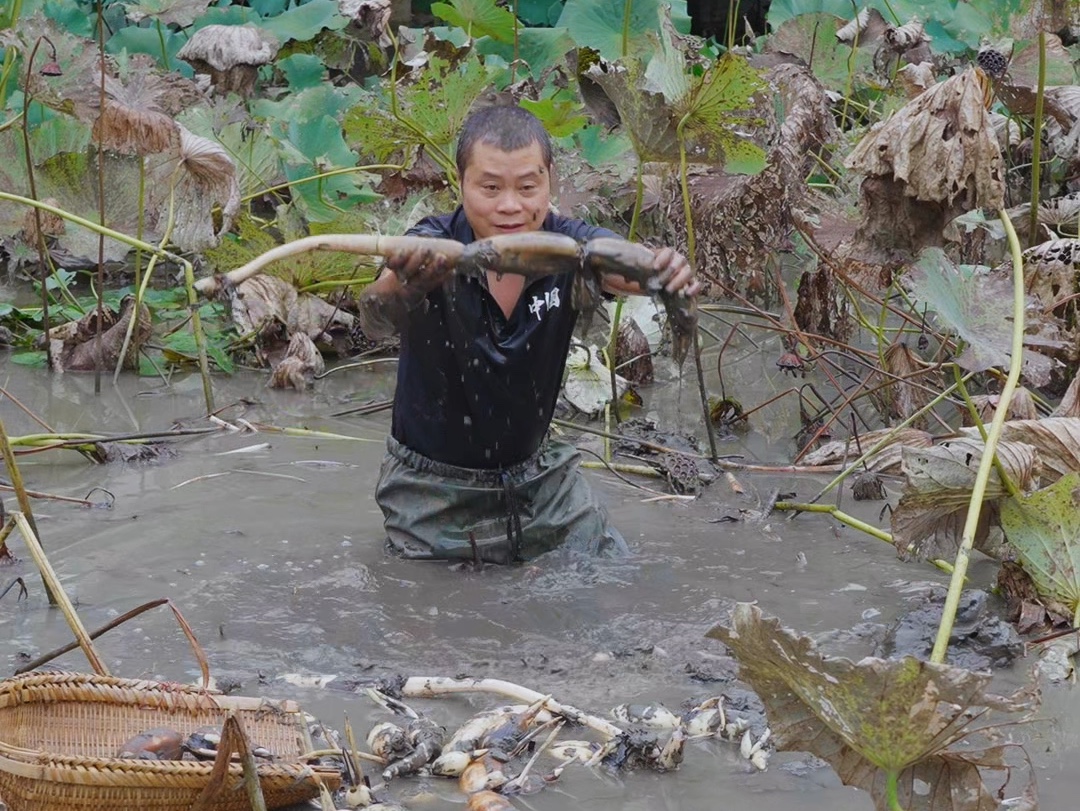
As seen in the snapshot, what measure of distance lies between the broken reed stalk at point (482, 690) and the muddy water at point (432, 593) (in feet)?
0.14

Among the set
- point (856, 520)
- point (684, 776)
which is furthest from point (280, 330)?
point (684, 776)

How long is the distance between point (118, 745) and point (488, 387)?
1580 mm

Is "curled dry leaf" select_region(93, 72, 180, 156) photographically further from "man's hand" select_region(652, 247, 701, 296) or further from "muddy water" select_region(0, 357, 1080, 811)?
"man's hand" select_region(652, 247, 701, 296)

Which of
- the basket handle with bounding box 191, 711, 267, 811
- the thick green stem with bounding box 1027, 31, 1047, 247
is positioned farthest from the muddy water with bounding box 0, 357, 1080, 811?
the thick green stem with bounding box 1027, 31, 1047, 247

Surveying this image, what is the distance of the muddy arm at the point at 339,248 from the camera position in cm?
298

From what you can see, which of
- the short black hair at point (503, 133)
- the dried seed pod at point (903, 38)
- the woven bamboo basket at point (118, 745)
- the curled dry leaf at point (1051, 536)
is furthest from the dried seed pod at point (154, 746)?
the dried seed pod at point (903, 38)

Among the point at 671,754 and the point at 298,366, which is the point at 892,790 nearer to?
the point at 671,754

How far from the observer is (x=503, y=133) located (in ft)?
12.1

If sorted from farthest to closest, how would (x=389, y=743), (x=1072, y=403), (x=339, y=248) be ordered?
(x=1072, y=403) < (x=339, y=248) < (x=389, y=743)

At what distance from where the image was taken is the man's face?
367 centimetres

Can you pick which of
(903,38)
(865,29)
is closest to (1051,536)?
(903,38)

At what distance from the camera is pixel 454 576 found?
3908mm

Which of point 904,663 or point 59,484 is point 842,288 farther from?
point 904,663

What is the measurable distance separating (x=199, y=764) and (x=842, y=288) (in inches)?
146
